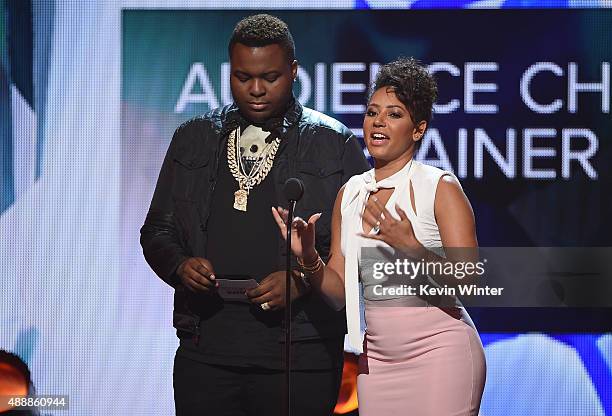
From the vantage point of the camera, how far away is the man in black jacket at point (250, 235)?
3.20m

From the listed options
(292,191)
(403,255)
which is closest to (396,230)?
(403,255)

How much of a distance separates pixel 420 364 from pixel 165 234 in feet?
3.29

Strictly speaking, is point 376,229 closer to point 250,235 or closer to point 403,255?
point 403,255

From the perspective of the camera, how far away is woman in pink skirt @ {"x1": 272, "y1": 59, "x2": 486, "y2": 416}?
265cm

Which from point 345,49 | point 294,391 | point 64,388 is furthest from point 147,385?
point 345,49

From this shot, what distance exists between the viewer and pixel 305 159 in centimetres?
326

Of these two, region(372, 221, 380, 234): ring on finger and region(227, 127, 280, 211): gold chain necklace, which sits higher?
region(227, 127, 280, 211): gold chain necklace

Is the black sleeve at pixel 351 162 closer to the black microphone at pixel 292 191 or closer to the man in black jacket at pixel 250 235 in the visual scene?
the man in black jacket at pixel 250 235

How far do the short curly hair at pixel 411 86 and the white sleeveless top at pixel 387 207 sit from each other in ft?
0.49

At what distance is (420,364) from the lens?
2.67 meters

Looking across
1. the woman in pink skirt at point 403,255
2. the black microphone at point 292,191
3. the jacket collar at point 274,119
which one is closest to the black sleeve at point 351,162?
the jacket collar at point 274,119

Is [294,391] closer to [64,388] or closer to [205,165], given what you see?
[205,165]

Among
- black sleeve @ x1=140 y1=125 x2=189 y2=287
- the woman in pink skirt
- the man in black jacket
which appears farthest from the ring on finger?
black sleeve @ x1=140 y1=125 x2=189 y2=287

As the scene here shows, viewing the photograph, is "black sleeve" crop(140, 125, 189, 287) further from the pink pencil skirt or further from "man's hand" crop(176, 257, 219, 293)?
the pink pencil skirt
